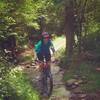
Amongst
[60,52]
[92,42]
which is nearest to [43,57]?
[92,42]

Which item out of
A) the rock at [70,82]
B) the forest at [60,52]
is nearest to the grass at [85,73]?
the forest at [60,52]

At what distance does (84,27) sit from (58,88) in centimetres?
826

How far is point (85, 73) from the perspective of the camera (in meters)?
16.2

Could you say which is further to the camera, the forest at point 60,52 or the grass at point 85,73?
the grass at point 85,73

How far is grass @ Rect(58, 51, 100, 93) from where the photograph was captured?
45.2 ft

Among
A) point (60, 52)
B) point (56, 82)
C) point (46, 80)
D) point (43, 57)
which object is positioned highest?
point (43, 57)

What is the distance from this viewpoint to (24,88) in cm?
1128

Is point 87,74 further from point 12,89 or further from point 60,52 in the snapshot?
point 60,52

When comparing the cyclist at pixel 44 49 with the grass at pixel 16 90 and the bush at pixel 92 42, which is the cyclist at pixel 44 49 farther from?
the bush at pixel 92 42

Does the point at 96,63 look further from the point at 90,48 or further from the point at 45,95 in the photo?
the point at 45,95

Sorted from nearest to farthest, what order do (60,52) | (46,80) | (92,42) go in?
(46,80) < (92,42) < (60,52)

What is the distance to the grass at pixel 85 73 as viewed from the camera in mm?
13766

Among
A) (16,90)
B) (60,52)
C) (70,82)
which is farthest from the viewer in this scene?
(60,52)

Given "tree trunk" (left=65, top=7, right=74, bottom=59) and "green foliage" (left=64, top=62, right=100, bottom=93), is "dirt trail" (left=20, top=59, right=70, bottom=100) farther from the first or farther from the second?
"tree trunk" (left=65, top=7, right=74, bottom=59)
